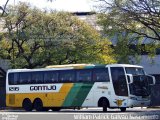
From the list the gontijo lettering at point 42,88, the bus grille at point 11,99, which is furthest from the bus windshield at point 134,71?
the bus grille at point 11,99

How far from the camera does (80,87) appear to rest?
104 feet

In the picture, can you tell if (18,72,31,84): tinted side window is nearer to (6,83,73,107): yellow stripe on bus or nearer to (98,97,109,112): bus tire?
(6,83,73,107): yellow stripe on bus

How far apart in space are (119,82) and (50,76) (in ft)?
18.5

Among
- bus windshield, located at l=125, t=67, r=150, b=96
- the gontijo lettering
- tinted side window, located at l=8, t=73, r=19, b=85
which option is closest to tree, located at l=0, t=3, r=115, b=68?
tinted side window, located at l=8, t=73, r=19, b=85

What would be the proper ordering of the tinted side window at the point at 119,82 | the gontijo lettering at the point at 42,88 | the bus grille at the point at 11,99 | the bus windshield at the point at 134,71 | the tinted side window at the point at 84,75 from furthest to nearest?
1. the bus grille at the point at 11,99
2. the gontijo lettering at the point at 42,88
3. the tinted side window at the point at 84,75
4. the bus windshield at the point at 134,71
5. the tinted side window at the point at 119,82

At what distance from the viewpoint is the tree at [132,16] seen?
34.3 m

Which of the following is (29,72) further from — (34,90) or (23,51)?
(23,51)

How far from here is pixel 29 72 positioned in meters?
34.9

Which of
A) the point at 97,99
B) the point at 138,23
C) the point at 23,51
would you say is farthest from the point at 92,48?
the point at 97,99

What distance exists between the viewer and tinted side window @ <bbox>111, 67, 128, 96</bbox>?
30234mm

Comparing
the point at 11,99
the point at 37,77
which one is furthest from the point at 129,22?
the point at 11,99

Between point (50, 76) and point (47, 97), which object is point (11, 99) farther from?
point (50, 76)

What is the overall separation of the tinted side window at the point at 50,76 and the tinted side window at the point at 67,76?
16.5 inches

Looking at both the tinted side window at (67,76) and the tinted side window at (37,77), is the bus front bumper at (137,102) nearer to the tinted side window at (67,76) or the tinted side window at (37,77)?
the tinted side window at (67,76)
